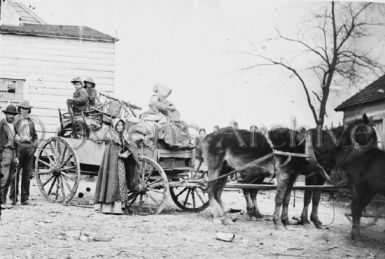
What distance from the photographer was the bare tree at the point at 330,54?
6.05 metres

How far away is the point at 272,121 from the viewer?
20.8 feet

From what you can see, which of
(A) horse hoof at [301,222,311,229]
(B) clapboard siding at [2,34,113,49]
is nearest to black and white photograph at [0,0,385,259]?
(A) horse hoof at [301,222,311,229]

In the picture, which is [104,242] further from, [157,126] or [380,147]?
[380,147]

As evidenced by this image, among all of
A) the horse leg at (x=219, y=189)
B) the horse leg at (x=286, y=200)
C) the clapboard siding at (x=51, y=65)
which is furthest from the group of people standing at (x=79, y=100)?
the horse leg at (x=286, y=200)

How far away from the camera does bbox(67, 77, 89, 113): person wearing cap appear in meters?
7.41

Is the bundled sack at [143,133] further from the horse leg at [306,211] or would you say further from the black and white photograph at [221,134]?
the horse leg at [306,211]

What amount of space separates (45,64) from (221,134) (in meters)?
4.51

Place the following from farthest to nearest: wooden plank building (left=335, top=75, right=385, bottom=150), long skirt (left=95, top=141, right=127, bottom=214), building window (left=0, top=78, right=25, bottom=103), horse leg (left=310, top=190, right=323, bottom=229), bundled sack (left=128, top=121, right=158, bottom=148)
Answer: building window (left=0, top=78, right=25, bottom=103) < bundled sack (left=128, top=121, right=158, bottom=148) < long skirt (left=95, top=141, right=127, bottom=214) < horse leg (left=310, top=190, right=323, bottom=229) < wooden plank building (left=335, top=75, right=385, bottom=150)

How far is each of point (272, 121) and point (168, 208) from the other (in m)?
2.61

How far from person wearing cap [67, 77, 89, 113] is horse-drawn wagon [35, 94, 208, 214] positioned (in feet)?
0.35

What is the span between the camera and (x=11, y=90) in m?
8.52

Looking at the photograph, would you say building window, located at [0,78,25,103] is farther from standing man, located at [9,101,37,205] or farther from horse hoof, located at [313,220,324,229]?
horse hoof, located at [313,220,324,229]

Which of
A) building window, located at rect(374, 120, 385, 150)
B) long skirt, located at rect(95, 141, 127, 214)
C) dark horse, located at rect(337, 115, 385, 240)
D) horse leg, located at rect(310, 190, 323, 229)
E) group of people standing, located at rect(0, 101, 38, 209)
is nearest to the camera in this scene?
dark horse, located at rect(337, 115, 385, 240)

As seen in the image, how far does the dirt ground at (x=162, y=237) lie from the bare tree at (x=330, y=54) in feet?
5.24
